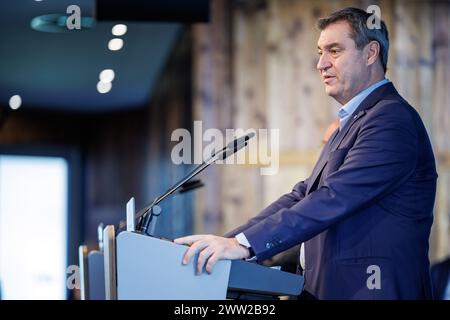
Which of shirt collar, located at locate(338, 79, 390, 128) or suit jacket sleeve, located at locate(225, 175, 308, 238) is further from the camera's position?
suit jacket sleeve, located at locate(225, 175, 308, 238)

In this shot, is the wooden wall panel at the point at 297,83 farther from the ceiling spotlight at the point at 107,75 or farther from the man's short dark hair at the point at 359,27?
the man's short dark hair at the point at 359,27

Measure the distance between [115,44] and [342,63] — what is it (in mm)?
4590

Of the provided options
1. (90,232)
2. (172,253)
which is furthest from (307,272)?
(90,232)

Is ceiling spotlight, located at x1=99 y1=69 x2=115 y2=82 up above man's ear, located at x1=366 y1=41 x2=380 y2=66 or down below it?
above

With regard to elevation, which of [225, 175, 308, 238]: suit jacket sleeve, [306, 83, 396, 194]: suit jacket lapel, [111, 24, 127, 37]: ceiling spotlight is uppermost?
[111, 24, 127, 37]: ceiling spotlight

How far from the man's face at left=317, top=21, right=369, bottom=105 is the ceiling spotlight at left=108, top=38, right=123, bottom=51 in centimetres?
433

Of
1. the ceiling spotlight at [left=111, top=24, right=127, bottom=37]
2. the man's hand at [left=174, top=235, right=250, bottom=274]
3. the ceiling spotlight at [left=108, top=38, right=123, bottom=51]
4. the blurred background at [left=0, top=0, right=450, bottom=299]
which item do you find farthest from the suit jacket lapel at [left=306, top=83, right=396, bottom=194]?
the ceiling spotlight at [left=108, top=38, right=123, bottom=51]

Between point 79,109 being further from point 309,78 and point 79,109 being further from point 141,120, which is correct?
point 309,78

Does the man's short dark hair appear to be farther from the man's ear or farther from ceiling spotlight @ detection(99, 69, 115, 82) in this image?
ceiling spotlight @ detection(99, 69, 115, 82)

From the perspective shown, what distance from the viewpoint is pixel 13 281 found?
706cm

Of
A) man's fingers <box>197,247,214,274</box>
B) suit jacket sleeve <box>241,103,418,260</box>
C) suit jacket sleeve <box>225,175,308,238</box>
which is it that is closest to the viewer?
man's fingers <box>197,247,214,274</box>

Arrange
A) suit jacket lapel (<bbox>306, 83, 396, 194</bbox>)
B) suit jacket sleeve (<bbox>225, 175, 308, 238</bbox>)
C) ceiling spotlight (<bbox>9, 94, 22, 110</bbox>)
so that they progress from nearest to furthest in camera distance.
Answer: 1. suit jacket lapel (<bbox>306, 83, 396, 194</bbox>)
2. suit jacket sleeve (<bbox>225, 175, 308, 238</bbox>)
3. ceiling spotlight (<bbox>9, 94, 22, 110</bbox>)

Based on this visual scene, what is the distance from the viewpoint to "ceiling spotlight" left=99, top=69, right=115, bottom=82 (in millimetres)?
7821

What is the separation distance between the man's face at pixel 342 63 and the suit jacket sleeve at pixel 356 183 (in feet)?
0.62
